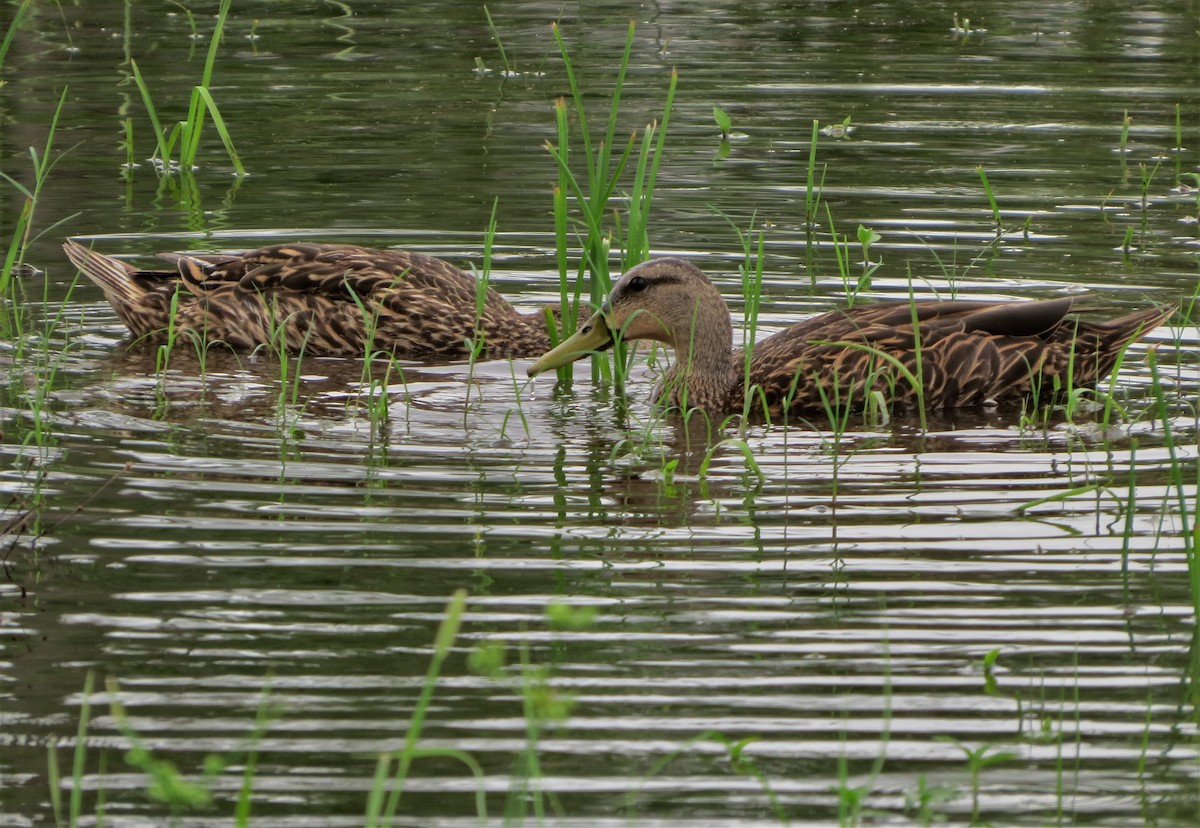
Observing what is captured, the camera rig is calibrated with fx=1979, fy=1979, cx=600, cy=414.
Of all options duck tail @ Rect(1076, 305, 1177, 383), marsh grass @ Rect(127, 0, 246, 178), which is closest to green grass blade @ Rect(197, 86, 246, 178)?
marsh grass @ Rect(127, 0, 246, 178)

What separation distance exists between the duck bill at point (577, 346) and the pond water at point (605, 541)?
17cm

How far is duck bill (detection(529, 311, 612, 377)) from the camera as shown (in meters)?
8.34

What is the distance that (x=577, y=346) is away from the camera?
837cm

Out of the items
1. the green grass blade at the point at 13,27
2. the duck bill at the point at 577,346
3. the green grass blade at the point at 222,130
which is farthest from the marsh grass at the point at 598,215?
the green grass blade at the point at 222,130

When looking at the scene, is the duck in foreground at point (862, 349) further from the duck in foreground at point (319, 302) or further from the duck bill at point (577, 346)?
the duck in foreground at point (319, 302)

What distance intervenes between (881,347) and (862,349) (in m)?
0.29

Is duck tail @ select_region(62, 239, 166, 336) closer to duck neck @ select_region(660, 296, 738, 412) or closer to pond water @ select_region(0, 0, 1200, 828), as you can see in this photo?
pond water @ select_region(0, 0, 1200, 828)

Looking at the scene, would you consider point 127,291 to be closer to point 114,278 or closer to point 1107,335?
point 114,278

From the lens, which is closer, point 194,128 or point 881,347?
point 881,347

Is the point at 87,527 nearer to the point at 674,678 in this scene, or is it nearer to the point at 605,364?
the point at 674,678

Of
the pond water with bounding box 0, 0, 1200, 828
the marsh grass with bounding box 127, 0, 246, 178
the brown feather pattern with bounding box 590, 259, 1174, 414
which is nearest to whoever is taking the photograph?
the pond water with bounding box 0, 0, 1200, 828

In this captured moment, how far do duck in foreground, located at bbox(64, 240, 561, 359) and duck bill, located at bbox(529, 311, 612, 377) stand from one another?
106 centimetres

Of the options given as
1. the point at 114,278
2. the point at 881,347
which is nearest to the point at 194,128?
the point at 114,278

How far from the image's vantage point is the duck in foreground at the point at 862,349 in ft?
26.6
